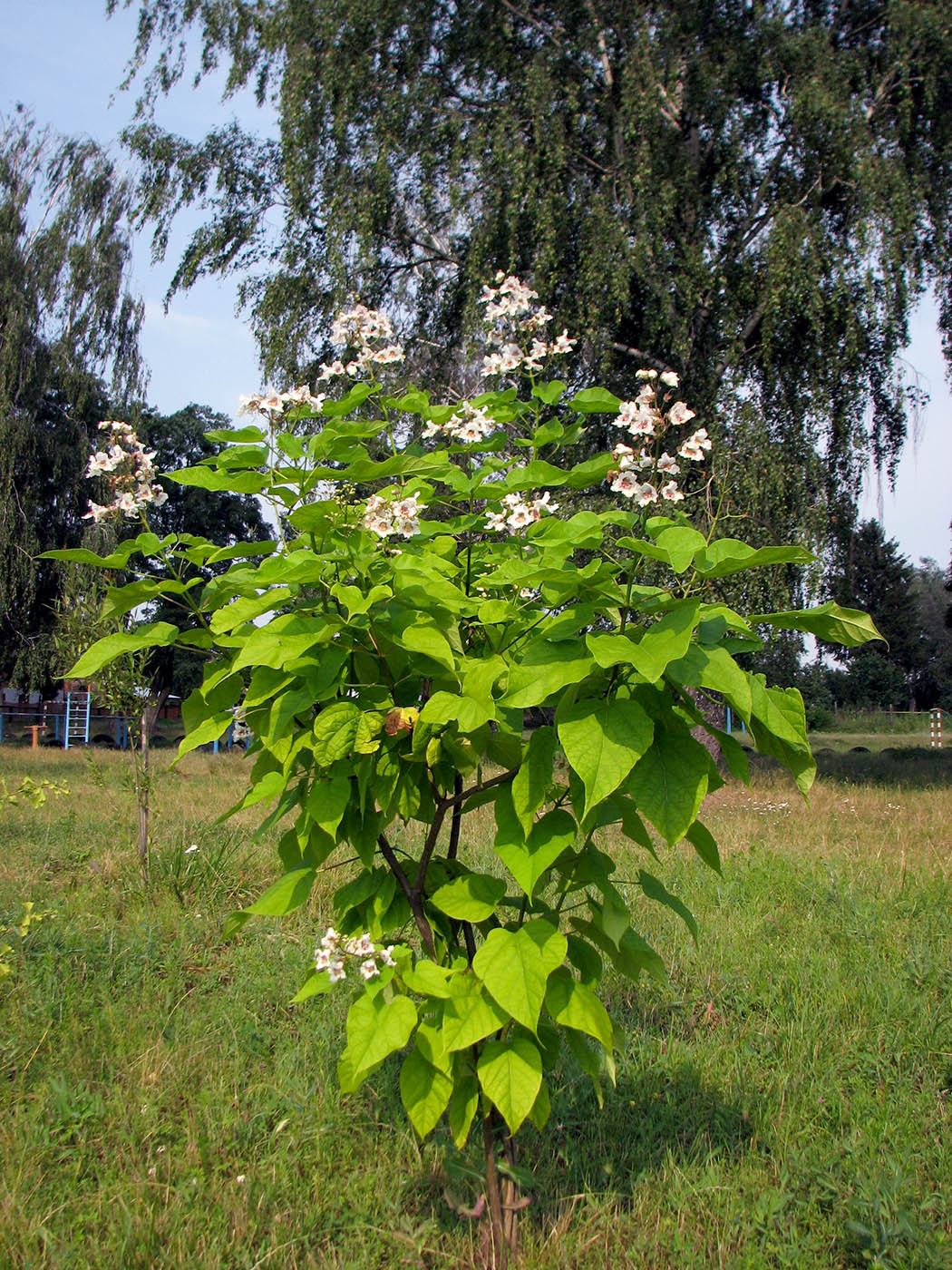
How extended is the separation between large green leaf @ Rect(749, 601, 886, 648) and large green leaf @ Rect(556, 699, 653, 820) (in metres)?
0.24

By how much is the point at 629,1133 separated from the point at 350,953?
127 centimetres

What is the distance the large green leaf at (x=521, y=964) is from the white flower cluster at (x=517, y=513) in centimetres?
74

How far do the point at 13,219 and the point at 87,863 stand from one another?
13.7 meters

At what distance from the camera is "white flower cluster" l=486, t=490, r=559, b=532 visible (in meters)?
1.76

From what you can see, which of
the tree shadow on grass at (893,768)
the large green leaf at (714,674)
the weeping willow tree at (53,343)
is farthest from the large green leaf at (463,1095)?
the weeping willow tree at (53,343)

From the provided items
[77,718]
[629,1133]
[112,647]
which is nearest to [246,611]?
[112,647]

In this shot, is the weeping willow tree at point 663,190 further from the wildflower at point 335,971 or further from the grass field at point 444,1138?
the wildflower at point 335,971

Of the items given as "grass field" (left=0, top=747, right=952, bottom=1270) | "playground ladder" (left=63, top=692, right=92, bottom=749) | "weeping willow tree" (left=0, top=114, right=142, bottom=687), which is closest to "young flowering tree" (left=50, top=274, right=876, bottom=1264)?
"grass field" (left=0, top=747, right=952, bottom=1270)

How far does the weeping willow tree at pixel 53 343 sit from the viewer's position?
14.5 m

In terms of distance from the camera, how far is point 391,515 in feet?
5.18

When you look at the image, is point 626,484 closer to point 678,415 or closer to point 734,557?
point 678,415

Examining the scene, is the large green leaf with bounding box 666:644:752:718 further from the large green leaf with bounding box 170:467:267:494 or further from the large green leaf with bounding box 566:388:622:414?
the large green leaf with bounding box 170:467:267:494

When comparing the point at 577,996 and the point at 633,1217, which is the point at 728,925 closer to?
the point at 633,1217

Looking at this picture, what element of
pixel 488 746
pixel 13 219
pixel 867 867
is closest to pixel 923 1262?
pixel 488 746
